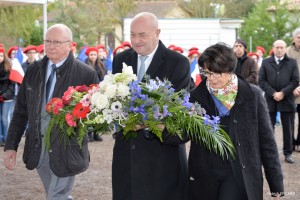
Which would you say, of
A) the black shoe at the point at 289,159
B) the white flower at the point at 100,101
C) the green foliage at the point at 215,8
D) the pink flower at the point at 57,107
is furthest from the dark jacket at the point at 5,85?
the green foliage at the point at 215,8

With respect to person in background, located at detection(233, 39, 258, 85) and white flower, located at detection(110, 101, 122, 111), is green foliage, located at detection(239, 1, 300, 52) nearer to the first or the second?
person in background, located at detection(233, 39, 258, 85)

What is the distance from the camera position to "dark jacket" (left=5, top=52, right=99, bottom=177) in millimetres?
5316

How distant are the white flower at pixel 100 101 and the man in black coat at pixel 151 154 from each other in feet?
2.06

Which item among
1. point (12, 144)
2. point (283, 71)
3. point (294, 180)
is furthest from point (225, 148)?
point (283, 71)

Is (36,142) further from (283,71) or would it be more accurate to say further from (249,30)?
(249,30)

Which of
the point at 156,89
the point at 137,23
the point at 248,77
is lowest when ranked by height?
the point at 248,77

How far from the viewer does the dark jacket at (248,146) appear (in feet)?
14.6

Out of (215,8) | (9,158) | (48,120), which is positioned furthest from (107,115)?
(215,8)

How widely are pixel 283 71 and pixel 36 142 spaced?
6565mm

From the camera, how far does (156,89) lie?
13.4 feet

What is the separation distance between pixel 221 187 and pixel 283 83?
685 centimetres

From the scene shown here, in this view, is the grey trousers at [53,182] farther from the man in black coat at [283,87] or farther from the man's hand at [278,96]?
the man in black coat at [283,87]

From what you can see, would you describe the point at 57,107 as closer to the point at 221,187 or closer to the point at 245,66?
the point at 221,187

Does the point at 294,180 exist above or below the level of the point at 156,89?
below
